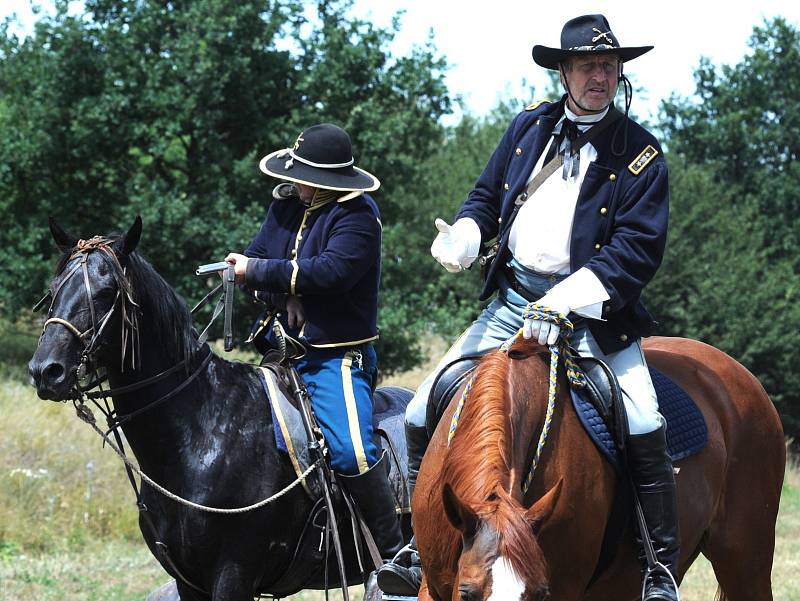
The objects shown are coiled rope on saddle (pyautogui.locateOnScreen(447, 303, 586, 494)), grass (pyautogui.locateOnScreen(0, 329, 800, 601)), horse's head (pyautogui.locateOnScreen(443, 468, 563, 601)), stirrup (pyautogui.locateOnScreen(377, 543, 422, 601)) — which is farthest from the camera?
grass (pyautogui.locateOnScreen(0, 329, 800, 601))

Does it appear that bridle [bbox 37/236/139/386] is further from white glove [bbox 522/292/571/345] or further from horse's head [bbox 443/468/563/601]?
horse's head [bbox 443/468/563/601]

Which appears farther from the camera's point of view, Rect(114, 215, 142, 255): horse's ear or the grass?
the grass

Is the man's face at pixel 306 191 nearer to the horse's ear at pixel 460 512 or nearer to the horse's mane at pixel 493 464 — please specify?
the horse's mane at pixel 493 464

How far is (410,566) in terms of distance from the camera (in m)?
4.79

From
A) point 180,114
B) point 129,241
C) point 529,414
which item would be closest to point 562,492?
point 529,414

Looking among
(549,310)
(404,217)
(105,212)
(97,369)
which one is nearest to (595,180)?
(549,310)

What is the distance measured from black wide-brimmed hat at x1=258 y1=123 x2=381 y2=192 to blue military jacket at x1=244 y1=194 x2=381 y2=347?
0.11 meters

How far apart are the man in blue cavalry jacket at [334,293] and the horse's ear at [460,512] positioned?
2.19m

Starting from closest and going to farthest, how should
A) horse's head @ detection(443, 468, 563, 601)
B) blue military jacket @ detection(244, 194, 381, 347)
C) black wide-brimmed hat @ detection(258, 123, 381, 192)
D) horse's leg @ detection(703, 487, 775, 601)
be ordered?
horse's head @ detection(443, 468, 563, 601), horse's leg @ detection(703, 487, 775, 601), blue military jacket @ detection(244, 194, 381, 347), black wide-brimmed hat @ detection(258, 123, 381, 192)

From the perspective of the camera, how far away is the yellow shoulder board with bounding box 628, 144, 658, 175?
15.1 ft

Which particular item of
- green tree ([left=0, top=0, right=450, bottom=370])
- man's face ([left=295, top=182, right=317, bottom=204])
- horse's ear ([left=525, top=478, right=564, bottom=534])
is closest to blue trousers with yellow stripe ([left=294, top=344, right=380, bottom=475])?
man's face ([left=295, top=182, right=317, bottom=204])

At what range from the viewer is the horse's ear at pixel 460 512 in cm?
341

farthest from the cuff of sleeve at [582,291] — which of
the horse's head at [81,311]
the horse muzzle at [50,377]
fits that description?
the horse muzzle at [50,377]

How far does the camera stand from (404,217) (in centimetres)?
2362
